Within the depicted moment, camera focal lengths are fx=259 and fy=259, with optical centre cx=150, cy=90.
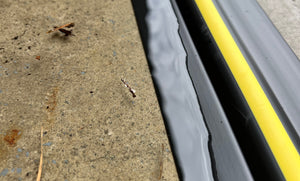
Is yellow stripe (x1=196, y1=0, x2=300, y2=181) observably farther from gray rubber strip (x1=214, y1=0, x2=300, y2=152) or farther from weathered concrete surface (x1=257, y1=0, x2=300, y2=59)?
weathered concrete surface (x1=257, y1=0, x2=300, y2=59)

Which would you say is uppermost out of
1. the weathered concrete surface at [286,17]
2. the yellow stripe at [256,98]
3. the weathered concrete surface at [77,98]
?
the weathered concrete surface at [286,17]

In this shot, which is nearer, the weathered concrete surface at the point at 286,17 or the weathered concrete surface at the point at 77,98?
the weathered concrete surface at the point at 77,98

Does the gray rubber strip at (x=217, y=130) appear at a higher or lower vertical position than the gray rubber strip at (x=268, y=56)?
lower

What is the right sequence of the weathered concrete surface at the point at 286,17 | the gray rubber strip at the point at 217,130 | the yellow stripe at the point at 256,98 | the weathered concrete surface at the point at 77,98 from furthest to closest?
the weathered concrete surface at the point at 286,17
the weathered concrete surface at the point at 77,98
the gray rubber strip at the point at 217,130
the yellow stripe at the point at 256,98

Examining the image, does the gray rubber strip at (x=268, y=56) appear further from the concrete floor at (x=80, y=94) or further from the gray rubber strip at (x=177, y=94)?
the gray rubber strip at (x=177, y=94)

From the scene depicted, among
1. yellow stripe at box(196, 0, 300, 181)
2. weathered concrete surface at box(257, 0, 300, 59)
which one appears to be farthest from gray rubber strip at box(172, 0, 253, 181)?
weathered concrete surface at box(257, 0, 300, 59)

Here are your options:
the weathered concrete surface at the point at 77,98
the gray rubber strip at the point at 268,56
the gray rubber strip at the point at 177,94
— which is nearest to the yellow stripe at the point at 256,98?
the gray rubber strip at the point at 268,56
